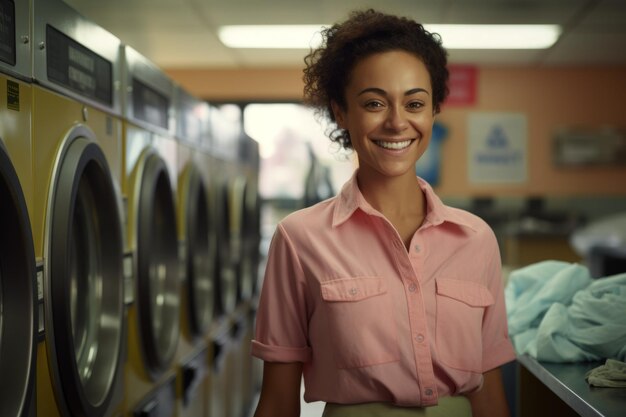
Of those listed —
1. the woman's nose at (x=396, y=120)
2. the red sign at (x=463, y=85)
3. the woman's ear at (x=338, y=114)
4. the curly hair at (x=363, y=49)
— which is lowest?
the woman's nose at (x=396, y=120)

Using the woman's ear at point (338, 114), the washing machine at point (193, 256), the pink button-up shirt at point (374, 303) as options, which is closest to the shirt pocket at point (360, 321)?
the pink button-up shirt at point (374, 303)

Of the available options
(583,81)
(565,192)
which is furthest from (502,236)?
(583,81)

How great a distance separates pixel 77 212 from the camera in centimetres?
218

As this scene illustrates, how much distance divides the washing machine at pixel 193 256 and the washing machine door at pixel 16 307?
146cm

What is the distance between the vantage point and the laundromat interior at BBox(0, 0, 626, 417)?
1686 mm

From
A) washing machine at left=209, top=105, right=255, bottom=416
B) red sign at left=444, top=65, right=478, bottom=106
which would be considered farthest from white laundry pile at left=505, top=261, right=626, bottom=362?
red sign at left=444, top=65, right=478, bottom=106

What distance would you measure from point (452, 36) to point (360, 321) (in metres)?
5.43

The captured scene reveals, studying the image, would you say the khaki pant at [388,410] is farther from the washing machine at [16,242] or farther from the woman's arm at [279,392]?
the washing machine at [16,242]

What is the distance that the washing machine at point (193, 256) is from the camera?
3104 millimetres

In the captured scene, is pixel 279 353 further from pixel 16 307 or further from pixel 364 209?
pixel 16 307

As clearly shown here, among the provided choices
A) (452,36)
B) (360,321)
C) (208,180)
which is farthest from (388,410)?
(452,36)

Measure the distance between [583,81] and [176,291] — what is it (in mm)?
6271

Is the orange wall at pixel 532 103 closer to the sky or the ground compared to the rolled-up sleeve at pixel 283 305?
closer to the sky

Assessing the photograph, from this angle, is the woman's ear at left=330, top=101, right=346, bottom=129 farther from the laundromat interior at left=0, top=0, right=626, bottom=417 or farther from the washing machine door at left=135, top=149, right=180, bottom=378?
the washing machine door at left=135, top=149, right=180, bottom=378
